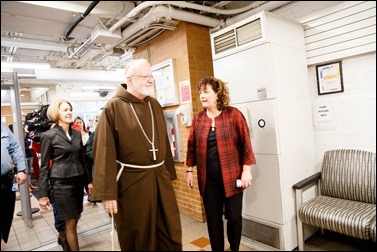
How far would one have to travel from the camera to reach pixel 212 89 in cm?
165

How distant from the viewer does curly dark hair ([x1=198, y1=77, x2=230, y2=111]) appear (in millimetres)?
1652

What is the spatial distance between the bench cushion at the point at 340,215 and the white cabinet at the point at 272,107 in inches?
5.2

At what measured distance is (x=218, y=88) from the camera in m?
1.67

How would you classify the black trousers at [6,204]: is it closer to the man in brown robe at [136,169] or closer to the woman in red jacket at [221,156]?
the man in brown robe at [136,169]

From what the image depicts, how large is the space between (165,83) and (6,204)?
63.0 inches

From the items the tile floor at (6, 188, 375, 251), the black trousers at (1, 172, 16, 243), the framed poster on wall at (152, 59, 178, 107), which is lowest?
the tile floor at (6, 188, 375, 251)

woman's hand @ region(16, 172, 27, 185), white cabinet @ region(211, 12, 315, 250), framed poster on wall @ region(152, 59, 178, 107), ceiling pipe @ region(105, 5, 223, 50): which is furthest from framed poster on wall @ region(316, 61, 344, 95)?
woman's hand @ region(16, 172, 27, 185)

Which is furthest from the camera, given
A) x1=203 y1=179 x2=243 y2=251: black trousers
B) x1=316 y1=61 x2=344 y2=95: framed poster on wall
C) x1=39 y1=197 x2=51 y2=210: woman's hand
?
x1=316 y1=61 x2=344 y2=95: framed poster on wall

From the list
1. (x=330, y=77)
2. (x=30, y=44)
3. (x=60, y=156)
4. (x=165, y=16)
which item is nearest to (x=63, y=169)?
(x=60, y=156)

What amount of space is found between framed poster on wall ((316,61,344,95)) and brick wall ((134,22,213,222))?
103 centimetres

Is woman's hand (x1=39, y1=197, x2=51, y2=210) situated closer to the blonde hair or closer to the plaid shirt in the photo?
the blonde hair

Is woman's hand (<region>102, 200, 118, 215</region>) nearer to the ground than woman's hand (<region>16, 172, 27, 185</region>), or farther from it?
nearer to the ground

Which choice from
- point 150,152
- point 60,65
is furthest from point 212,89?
point 60,65

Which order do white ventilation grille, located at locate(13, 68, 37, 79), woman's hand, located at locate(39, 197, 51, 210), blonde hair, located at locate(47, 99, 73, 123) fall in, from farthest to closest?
woman's hand, located at locate(39, 197, 51, 210) → blonde hair, located at locate(47, 99, 73, 123) → white ventilation grille, located at locate(13, 68, 37, 79)
